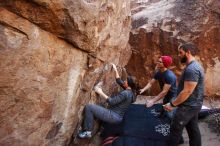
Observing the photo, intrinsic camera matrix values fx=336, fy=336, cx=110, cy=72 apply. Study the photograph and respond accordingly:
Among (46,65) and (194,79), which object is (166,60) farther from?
(46,65)

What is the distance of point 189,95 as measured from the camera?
4.89m

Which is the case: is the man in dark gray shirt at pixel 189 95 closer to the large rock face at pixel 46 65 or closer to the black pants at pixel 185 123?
the black pants at pixel 185 123

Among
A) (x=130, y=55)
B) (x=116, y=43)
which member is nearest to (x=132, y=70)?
(x=130, y=55)

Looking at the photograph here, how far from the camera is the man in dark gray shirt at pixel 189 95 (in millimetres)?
4812

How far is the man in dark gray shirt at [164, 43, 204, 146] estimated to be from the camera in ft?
15.8

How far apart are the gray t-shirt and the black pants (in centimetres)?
11

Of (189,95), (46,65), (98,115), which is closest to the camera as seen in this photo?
(46,65)

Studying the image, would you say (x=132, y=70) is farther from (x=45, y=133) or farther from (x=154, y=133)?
(x=45, y=133)

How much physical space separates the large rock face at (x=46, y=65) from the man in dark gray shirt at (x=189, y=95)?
1479mm

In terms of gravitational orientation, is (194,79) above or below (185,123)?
above

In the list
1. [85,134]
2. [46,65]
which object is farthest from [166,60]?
[46,65]

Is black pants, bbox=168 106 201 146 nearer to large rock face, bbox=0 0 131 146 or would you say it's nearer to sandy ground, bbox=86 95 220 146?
sandy ground, bbox=86 95 220 146

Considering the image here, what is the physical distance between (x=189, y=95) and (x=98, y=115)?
1890 mm

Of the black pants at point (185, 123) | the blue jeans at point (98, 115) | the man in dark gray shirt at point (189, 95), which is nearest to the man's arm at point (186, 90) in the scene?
the man in dark gray shirt at point (189, 95)
